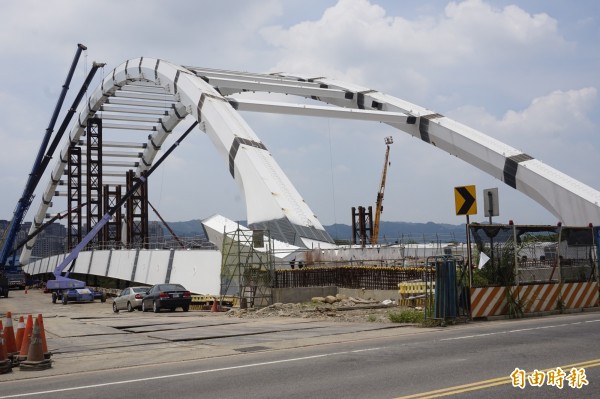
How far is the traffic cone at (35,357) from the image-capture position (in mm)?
11914

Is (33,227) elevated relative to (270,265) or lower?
elevated

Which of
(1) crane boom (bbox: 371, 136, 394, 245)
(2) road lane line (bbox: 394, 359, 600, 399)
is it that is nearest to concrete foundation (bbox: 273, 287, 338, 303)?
(2) road lane line (bbox: 394, 359, 600, 399)

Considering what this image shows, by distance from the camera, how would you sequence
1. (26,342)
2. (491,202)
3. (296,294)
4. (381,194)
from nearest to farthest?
(26,342) < (491,202) < (296,294) < (381,194)

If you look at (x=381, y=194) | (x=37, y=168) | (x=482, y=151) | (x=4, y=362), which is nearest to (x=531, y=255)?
(x=4, y=362)

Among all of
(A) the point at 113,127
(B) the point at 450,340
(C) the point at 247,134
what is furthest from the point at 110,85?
(B) the point at 450,340

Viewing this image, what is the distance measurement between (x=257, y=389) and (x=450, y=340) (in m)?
6.10

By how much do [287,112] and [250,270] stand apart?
2215 centimetres

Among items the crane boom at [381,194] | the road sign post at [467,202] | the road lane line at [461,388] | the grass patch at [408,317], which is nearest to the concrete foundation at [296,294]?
the grass patch at [408,317]

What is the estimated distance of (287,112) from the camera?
47969 mm

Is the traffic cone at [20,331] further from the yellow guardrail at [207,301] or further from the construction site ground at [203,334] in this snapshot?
the yellow guardrail at [207,301]

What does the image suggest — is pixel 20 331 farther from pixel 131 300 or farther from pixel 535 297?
pixel 131 300

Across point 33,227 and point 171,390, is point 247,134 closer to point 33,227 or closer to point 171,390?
point 171,390

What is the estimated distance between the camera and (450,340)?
44.5 feet

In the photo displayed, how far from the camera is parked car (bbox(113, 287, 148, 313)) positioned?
31.8 m
